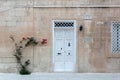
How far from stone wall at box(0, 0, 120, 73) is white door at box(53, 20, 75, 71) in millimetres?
367

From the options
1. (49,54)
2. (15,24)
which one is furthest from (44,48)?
(15,24)

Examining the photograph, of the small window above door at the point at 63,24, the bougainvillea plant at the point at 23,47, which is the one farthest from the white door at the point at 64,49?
the bougainvillea plant at the point at 23,47

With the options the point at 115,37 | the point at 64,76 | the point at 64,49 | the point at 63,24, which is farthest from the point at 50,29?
the point at 115,37

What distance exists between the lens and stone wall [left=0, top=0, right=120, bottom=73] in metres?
23.1

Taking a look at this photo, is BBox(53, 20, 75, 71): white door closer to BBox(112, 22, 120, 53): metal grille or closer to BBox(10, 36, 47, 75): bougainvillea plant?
BBox(10, 36, 47, 75): bougainvillea plant

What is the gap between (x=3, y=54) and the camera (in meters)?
23.1

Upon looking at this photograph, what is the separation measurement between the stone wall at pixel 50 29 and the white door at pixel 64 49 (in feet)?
1.20

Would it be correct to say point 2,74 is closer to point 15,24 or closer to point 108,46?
point 15,24

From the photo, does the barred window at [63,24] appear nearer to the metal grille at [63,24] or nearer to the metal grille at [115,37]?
the metal grille at [63,24]

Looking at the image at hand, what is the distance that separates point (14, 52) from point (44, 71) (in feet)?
6.15

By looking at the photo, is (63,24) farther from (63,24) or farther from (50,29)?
(50,29)

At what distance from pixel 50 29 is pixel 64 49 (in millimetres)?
1364

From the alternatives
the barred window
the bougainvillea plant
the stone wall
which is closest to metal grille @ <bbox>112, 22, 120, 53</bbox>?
the stone wall

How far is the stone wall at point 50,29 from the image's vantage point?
23141mm
